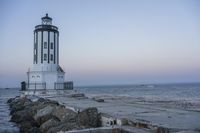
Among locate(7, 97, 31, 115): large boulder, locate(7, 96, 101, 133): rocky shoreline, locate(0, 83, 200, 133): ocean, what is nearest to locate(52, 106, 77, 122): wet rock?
locate(7, 96, 101, 133): rocky shoreline

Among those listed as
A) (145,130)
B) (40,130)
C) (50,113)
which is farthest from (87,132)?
(50,113)

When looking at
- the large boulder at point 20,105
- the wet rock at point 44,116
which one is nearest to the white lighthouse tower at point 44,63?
the large boulder at point 20,105

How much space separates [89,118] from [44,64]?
20.5 metres

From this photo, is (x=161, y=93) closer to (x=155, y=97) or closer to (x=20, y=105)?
(x=155, y=97)

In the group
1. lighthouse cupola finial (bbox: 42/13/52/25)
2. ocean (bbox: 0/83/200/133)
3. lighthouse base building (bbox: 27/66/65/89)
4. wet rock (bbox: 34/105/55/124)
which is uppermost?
lighthouse cupola finial (bbox: 42/13/52/25)

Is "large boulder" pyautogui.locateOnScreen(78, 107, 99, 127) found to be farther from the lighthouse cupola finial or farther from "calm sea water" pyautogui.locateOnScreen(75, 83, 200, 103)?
"calm sea water" pyautogui.locateOnScreen(75, 83, 200, 103)

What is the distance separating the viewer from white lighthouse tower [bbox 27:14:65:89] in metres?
30.2

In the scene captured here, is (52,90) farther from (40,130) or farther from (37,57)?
(40,130)

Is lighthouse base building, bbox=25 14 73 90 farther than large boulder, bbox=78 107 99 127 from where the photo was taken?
Yes

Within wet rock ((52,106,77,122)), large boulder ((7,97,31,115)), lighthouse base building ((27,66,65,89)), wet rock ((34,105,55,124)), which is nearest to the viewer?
wet rock ((52,106,77,122))

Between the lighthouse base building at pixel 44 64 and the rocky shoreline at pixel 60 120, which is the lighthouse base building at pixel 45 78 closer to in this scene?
the lighthouse base building at pixel 44 64

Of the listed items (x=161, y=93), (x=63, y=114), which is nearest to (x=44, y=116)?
(x=63, y=114)

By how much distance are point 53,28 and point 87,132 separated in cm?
2493

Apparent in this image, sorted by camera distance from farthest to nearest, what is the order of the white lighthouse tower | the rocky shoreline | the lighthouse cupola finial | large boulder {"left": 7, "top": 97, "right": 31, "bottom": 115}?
1. the lighthouse cupola finial
2. the white lighthouse tower
3. large boulder {"left": 7, "top": 97, "right": 31, "bottom": 115}
4. the rocky shoreline
